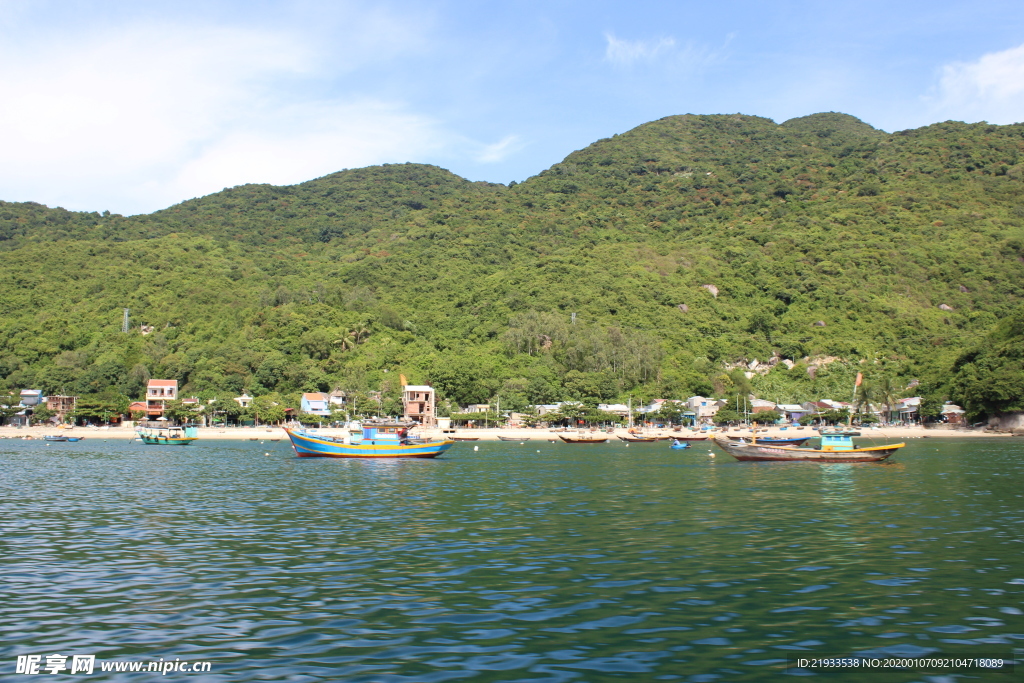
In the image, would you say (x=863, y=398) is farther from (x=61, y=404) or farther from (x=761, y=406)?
(x=61, y=404)

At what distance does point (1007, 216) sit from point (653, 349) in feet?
341

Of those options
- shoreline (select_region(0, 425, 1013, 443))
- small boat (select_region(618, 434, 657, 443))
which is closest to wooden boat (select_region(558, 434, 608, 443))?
small boat (select_region(618, 434, 657, 443))

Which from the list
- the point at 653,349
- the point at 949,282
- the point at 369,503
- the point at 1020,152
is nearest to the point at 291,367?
the point at 653,349

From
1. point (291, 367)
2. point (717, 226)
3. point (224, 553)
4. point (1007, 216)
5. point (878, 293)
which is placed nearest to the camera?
point (224, 553)

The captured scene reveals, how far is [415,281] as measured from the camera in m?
166

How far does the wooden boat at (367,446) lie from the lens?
185ft

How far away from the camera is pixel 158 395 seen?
117188 mm

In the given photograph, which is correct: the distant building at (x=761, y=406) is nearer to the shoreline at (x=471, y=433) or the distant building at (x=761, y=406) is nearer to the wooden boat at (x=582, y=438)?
the shoreline at (x=471, y=433)

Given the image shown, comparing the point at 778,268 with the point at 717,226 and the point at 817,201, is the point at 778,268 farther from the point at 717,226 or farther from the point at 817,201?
the point at 817,201

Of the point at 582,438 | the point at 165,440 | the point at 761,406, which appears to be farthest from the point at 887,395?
the point at 165,440

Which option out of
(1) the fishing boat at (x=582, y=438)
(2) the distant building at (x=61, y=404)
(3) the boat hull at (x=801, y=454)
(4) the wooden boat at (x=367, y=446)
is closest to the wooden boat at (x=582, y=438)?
(1) the fishing boat at (x=582, y=438)

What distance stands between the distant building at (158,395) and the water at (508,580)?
297ft

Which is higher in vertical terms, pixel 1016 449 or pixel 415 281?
pixel 415 281

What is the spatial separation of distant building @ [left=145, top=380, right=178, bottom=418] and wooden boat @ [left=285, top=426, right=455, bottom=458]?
6798 centimetres
